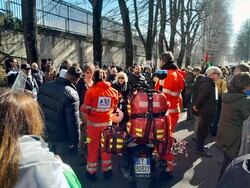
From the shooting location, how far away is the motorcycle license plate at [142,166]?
3244 mm

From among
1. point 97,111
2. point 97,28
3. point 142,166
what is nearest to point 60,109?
point 97,111

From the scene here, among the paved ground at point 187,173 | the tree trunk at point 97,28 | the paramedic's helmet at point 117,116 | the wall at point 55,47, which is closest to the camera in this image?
the paved ground at point 187,173

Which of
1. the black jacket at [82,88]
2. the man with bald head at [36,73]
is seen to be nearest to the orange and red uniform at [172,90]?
the black jacket at [82,88]

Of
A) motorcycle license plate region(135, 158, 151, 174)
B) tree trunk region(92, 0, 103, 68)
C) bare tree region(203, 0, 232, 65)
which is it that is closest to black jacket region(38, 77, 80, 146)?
motorcycle license plate region(135, 158, 151, 174)

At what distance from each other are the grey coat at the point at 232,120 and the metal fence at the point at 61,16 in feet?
33.4

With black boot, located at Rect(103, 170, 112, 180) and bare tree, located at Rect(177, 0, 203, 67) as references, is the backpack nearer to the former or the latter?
black boot, located at Rect(103, 170, 112, 180)

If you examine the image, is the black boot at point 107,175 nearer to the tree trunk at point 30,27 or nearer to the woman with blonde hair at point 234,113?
the woman with blonde hair at point 234,113

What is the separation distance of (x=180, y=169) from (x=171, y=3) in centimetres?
2084

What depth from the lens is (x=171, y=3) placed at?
2258 cm

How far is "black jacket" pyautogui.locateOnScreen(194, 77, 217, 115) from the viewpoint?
5184mm

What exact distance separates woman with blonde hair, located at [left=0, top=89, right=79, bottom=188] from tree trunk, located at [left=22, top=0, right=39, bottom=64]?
7431 millimetres

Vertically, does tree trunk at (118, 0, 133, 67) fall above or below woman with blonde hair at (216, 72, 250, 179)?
above

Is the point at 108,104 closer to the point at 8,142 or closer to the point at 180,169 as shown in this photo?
the point at 180,169

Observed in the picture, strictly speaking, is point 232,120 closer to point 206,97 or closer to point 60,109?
point 206,97
